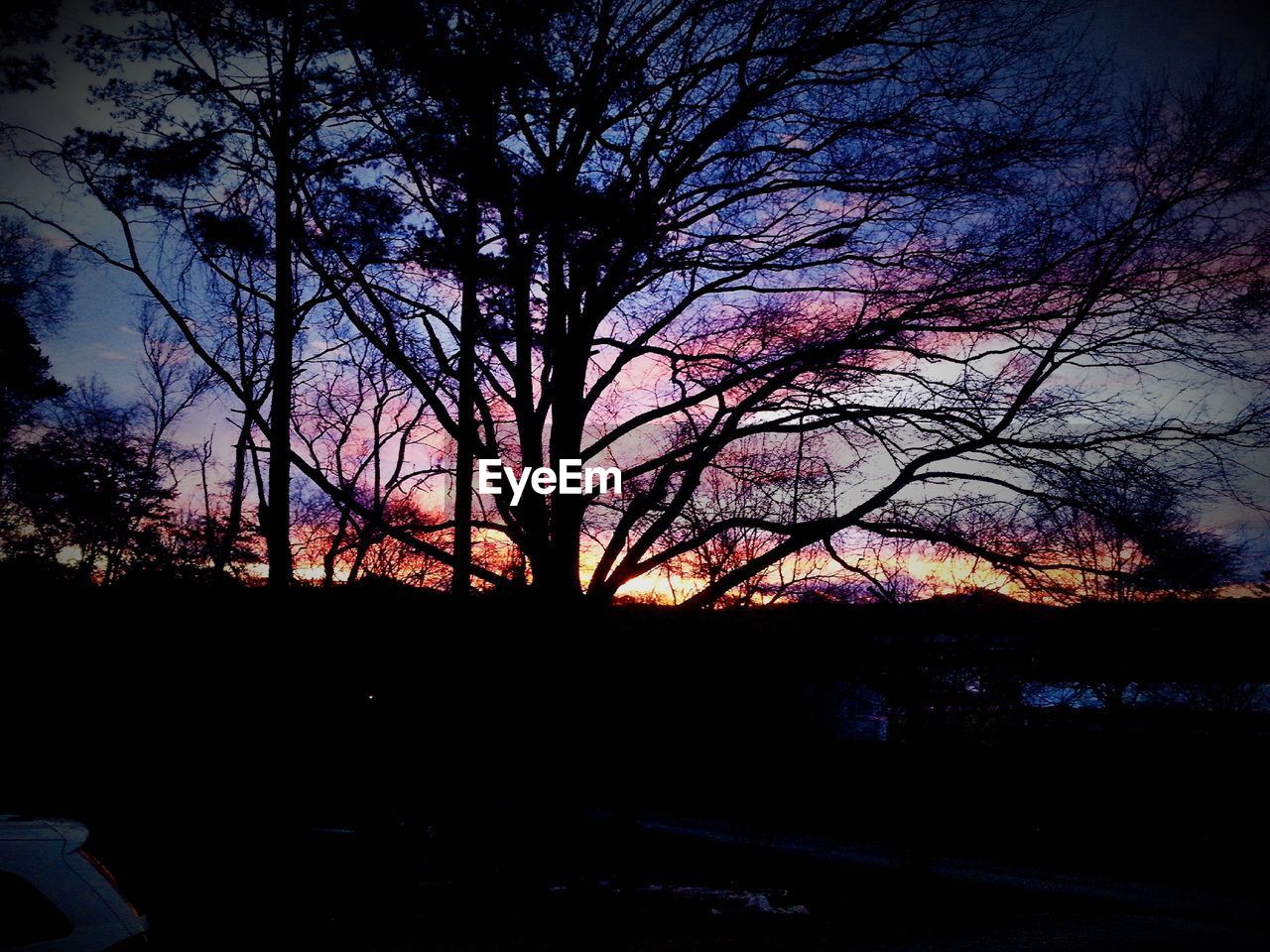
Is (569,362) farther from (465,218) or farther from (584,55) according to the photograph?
(584,55)

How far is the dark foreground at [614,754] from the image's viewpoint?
8.31m

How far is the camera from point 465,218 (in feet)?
36.4

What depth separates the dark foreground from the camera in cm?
831

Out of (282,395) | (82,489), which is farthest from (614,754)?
(82,489)

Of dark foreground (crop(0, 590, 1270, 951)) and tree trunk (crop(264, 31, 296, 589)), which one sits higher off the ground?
tree trunk (crop(264, 31, 296, 589))

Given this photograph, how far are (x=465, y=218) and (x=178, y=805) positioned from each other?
8.50 m

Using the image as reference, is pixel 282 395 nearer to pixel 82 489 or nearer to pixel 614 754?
pixel 614 754

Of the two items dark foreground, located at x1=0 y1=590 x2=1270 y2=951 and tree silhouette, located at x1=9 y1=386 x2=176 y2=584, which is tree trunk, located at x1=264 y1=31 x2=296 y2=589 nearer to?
dark foreground, located at x1=0 y1=590 x2=1270 y2=951

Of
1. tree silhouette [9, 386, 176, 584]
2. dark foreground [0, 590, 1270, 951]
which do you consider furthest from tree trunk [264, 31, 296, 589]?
tree silhouette [9, 386, 176, 584]

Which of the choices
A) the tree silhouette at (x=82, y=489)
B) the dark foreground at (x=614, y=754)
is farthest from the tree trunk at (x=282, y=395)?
the tree silhouette at (x=82, y=489)

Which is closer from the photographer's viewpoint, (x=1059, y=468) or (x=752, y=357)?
(x=1059, y=468)

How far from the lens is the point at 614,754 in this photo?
384 inches

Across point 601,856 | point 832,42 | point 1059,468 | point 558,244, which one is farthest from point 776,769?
point 832,42

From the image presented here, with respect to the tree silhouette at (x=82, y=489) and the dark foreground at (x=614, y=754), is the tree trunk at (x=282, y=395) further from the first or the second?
the tree silhouette at (x=82, y=489)
